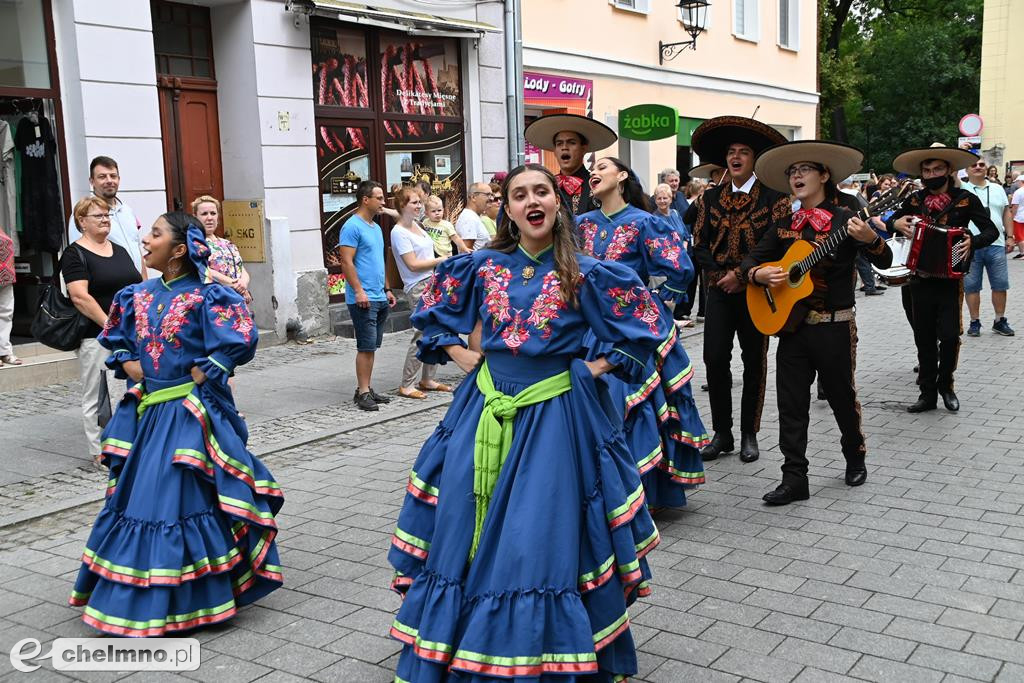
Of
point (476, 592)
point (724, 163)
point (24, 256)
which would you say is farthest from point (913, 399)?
point (24, 256)

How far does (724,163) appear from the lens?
6922mm

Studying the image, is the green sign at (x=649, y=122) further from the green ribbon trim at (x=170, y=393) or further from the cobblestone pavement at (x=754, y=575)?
the green ribbon trim at (x=170, y=393)

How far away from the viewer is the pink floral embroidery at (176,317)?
451cm

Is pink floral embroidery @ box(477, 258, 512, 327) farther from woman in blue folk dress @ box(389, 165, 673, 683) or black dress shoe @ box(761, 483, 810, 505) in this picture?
black dress shoe @ box(761, 483, 810, 505)

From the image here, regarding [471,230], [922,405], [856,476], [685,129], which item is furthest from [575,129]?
[685,129]

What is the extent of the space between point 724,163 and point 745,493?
215 centimetres

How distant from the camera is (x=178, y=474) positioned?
4.36 m

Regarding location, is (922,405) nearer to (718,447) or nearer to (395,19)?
(718,447)

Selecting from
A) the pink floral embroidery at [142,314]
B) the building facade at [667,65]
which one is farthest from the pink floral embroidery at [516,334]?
the building facade at [667,65]

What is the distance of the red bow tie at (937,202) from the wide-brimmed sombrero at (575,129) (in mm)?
2952

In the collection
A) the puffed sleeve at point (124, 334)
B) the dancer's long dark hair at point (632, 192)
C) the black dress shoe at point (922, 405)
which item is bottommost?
the black dress shoe at point (922, 405)

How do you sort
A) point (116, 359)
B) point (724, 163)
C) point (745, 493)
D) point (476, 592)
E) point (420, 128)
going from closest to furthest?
point (476, 592) → point (116, 359) → point (745, 493) → point (724, 163) → point (420, 128)

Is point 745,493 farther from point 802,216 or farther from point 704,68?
point 704,68

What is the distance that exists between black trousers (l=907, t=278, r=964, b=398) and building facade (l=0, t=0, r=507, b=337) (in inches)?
270
